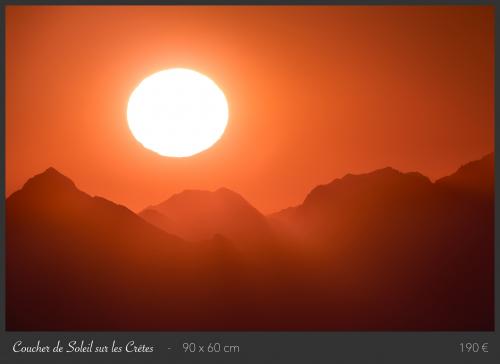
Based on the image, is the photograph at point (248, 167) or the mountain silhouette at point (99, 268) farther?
the photograph at point (248, 167)

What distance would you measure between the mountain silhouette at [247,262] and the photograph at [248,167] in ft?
0.09

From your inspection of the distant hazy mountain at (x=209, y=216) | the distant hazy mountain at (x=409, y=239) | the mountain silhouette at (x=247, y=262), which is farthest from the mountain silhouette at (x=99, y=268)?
the distant hazy mountain at (x=409, y=239)

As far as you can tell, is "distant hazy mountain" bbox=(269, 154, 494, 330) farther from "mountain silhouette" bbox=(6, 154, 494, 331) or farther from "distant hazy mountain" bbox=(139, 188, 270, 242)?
"distant hazy mountain" bbox=(139, 188, 270, 242)

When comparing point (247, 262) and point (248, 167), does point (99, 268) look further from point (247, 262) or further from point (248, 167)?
point (248, 167)

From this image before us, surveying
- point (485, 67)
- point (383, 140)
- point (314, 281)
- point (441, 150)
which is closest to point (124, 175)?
point (314, 281)

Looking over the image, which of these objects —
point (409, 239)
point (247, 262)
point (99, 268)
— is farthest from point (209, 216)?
point (409, 239)

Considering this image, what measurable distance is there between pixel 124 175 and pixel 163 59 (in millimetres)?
2153

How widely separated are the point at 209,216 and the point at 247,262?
1.06m

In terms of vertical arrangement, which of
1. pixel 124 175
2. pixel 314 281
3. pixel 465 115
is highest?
pixel 465 115

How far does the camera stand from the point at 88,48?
865 centimetres

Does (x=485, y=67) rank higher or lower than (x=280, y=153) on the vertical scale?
higher

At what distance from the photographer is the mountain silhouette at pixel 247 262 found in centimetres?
827

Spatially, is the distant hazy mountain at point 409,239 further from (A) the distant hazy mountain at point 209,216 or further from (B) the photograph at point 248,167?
(A) the distant hazy mountain at point 209,216

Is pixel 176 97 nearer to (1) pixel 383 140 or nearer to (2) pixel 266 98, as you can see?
(2) pixel 266 98
